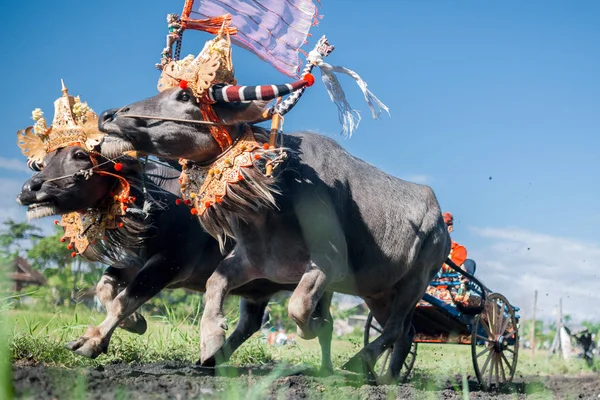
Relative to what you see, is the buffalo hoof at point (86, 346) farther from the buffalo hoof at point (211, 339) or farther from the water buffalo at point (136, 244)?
the buffalo hoof at point (211, 339)

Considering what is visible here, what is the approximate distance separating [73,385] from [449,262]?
465 cm

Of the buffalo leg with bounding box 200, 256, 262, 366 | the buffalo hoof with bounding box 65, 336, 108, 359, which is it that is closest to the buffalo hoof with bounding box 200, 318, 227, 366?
the buffalo leg with bounding box 200, 256, 262, 366

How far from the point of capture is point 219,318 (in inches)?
193

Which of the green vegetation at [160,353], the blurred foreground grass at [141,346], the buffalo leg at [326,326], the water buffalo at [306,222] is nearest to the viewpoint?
the green vegetation at [160,353]

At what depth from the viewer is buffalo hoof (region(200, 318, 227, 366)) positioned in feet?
15.3

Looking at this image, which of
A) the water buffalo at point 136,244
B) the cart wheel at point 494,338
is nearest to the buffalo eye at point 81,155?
→ the water buffalo at point 136,244

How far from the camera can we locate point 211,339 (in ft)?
15.5

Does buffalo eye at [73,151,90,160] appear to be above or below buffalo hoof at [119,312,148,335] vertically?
above

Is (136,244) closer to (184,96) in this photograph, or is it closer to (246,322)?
(246,322)

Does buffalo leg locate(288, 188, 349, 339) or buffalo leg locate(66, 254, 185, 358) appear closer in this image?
buffalo leg locate(288, 188, 349, 339)

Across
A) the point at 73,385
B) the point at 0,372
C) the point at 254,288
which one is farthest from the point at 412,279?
the point at 0,372

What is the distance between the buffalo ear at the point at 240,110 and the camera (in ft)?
16.0

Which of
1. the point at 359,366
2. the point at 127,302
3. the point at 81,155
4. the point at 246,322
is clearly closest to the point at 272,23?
the point at 81,155

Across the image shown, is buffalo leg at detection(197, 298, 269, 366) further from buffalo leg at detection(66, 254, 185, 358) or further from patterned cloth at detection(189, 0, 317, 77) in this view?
patterned cloth at detection(189, 0, 317, 77)
